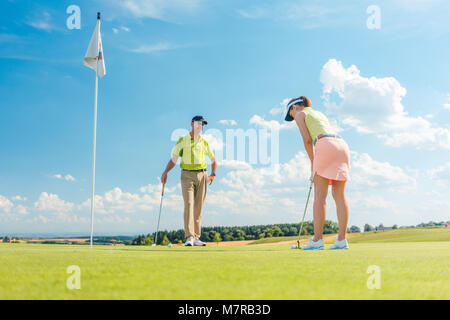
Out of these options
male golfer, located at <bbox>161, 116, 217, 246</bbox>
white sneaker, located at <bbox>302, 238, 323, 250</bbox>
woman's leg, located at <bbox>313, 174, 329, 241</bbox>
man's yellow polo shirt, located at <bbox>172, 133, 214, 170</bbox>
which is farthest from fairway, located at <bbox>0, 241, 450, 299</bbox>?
man's yellow polo shirt, located at <bbox>172, 133, 214, 170</bbox>

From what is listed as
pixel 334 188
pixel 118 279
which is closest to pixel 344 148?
pixel 334 188

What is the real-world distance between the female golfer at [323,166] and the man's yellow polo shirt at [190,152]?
3.60m

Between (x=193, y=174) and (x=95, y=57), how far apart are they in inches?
144

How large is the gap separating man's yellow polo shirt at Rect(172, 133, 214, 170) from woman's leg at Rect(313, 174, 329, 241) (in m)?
3.93

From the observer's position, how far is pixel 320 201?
5672mm

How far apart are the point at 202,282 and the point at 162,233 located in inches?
377

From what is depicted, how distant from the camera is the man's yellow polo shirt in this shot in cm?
912

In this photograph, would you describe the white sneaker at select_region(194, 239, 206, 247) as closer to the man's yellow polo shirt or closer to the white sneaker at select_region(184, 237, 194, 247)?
the white sneaker at select_region(184, 237, 194, 247)

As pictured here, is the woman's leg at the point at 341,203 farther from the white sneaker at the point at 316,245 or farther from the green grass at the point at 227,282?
the green grass at the point at 227,282

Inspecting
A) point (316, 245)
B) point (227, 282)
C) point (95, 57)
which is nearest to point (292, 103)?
point (316, 245)

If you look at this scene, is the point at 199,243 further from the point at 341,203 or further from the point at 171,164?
the point at 341,203

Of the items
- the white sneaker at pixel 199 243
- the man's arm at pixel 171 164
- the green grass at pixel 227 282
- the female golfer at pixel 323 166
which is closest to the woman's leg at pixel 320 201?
the female golfer at pixel 323 166

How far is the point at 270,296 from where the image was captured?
6.16 feet
